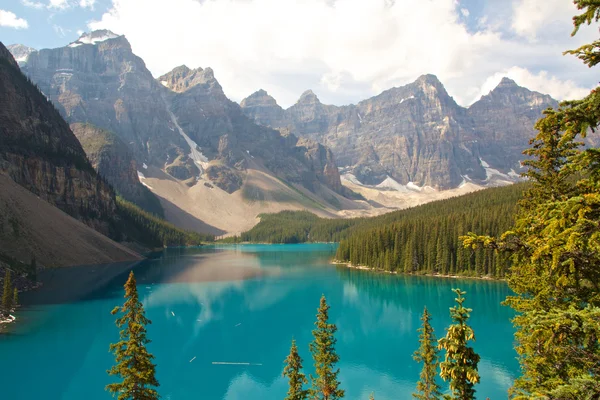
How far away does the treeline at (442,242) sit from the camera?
9519 centimetres

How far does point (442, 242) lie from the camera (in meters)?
101

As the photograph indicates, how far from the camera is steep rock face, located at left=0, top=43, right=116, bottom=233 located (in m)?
137

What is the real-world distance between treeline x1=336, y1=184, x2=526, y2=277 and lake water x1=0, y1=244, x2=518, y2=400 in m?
7.38

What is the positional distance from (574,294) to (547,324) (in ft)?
30.8

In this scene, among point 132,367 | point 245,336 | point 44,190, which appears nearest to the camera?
point 132,367

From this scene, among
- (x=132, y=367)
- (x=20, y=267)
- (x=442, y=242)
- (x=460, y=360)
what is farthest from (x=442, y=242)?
(x=20, y=267)

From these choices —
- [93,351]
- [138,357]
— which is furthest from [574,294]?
[93,351]

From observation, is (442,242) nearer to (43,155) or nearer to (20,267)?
(20,267)

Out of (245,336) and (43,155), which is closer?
(245,336)

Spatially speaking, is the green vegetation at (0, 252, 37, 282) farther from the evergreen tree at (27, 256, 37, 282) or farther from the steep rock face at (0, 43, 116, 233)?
the steep rock face at (0, 43, 116, 233)

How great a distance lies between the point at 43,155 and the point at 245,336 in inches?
5098

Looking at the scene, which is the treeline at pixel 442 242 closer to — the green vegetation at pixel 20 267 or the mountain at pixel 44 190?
the mountain at pixel 44 190

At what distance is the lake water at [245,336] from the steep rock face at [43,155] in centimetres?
7087

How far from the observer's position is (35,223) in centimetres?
10375
